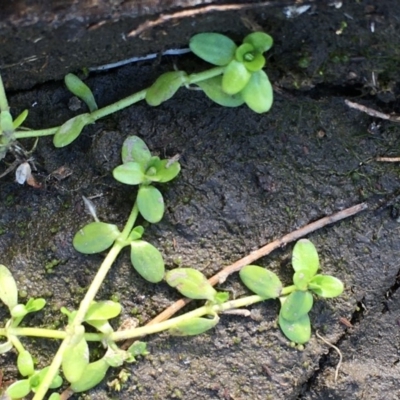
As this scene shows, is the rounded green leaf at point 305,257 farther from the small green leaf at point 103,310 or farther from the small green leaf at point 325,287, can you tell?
the small green leaf at point 103,310

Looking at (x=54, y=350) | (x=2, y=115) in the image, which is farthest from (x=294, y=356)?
(x=2, y=115)

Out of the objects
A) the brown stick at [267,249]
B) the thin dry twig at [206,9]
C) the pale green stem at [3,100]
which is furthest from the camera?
the brown stick at [267,249]

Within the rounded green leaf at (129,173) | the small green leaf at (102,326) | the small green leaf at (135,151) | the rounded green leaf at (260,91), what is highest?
the rounded green leaf at (260,91)

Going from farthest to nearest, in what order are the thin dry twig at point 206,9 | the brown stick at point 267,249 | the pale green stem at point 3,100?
the brown stick at point 267,249, the pale green stem at point 3,100, the thin dry twig at point 206,9

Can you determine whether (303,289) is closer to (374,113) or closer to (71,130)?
(374,113)

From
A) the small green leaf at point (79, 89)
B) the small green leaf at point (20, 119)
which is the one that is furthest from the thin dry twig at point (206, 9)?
the small green leaf at point (20, 119)

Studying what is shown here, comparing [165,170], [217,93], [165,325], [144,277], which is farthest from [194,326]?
[217,93]

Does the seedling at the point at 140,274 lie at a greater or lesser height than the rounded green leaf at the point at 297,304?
greater
